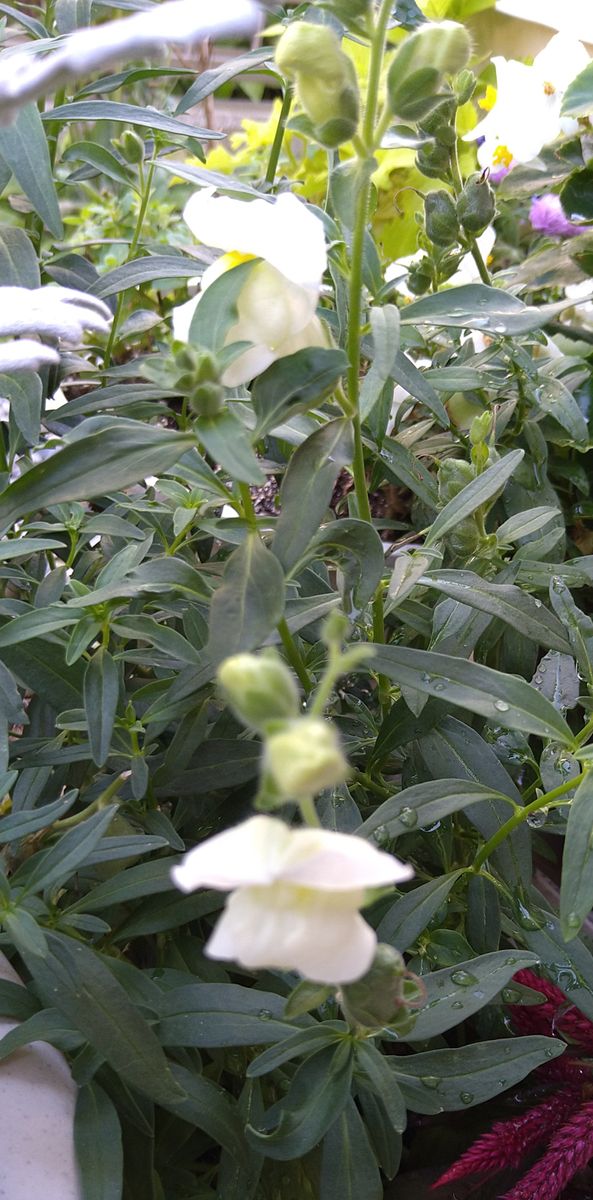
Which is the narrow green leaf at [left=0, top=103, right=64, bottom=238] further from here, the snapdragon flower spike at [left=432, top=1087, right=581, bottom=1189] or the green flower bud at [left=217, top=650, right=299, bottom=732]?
the snapdragon flower spike at [left=432, top=1087, right=581, bottom=1189]

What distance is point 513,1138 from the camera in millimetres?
516

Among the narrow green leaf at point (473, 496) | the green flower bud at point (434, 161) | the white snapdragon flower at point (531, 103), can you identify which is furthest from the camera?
the white snapdragon flower at point (531, 103)

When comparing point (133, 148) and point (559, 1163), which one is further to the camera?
point (133, 148)

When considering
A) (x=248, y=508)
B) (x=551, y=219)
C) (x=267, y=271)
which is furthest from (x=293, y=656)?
(x=551, y=219)

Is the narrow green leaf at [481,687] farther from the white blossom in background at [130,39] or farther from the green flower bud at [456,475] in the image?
the white blossom in background at [130,39]

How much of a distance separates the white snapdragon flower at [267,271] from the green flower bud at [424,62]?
61 millimetres

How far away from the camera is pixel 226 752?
55cm

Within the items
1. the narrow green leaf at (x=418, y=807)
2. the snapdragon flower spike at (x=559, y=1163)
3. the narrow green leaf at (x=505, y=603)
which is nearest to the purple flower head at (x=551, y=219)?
the narrow green leaf at (x=505, y=603)

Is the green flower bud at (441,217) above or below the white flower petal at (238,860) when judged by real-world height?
above

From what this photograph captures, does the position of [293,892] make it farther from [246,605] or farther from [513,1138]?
[513,1138]

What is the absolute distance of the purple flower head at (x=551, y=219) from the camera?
3.22ft

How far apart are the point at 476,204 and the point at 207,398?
13.9 inches

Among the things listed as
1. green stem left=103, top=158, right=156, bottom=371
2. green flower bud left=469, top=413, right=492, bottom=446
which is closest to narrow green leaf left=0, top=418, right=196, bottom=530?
green flower bud left=469, top=413, right=492, bottom=446

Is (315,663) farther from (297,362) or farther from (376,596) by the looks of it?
(297,362)
